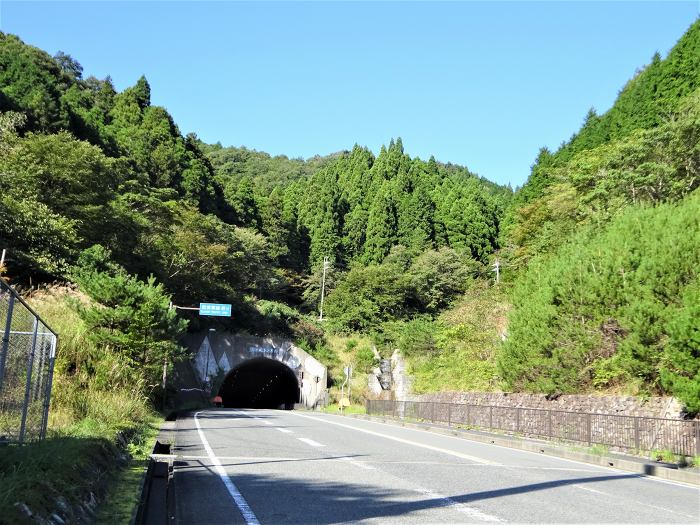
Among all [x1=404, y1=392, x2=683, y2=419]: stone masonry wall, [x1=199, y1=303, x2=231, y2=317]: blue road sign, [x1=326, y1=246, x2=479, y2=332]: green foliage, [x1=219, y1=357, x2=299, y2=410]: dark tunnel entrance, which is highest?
[x1=326, y1=246, x2=479, y2=332]: green foliage

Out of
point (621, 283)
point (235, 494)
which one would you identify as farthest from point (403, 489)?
point (621, 283)

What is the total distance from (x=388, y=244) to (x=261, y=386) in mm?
22420

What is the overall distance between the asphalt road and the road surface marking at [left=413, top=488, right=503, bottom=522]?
13 mm

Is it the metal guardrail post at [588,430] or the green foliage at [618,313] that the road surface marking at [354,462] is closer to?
the metal guardrail post at [588,430]

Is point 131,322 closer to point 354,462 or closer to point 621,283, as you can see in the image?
point 354,462

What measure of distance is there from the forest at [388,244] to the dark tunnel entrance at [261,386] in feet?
12.4

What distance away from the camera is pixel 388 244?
72.4 m

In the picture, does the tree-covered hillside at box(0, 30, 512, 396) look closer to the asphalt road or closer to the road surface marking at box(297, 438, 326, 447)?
the road surface marking at box(297, 438, 326, 447)

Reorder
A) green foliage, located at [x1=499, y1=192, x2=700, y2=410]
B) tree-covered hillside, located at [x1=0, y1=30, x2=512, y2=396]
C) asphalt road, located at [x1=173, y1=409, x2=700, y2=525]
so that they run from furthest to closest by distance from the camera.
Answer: tree-covered hillside, located at [x1=0, y1=30, x2=512, y2=396], green foliage, located at [x1=499, y1=192, x2=700, y2=410], asphalt road, located at [x1=173, y1=409, x2=700, y2=525]

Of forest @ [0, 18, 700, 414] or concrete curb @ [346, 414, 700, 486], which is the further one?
forest @ [0, 18, 700, 414]

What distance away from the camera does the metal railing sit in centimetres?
1264

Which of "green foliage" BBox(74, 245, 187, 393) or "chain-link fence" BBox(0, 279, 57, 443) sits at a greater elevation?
"green foliage" BBox(74, 245, 187, 393)

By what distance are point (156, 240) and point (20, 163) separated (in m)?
12.2

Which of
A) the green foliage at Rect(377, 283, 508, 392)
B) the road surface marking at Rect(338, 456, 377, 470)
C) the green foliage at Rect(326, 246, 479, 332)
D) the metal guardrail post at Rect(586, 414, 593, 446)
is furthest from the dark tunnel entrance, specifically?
the road surface marking at Rect(338, 456, 377, 470)
